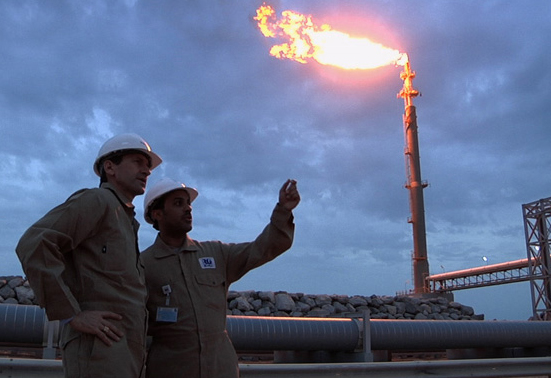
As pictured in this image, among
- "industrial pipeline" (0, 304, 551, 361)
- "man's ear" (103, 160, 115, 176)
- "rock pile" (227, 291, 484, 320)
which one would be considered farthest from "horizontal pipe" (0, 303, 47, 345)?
"rock pile" (227, 291, 484, 320)

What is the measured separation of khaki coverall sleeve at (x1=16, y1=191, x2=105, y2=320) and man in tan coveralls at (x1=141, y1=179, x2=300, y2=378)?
74 centimetres

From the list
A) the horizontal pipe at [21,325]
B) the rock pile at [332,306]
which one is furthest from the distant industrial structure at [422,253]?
the horizontal pipe at [21,325]

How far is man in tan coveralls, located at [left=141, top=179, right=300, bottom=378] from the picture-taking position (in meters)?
3.30

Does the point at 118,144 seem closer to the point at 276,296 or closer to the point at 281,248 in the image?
the point at 281,248

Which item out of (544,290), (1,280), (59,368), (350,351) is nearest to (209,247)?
(59,368)

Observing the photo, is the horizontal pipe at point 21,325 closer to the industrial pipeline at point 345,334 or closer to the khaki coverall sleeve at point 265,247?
the industrial pipeline at point 345,334

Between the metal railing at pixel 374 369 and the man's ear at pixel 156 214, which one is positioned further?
the metal railing at pixel 374 369

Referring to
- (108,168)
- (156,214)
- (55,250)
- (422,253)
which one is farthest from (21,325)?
(422,253)

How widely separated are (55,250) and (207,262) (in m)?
1.12

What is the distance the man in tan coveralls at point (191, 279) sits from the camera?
130 inches

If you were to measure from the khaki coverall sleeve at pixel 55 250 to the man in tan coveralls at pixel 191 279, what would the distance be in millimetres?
745

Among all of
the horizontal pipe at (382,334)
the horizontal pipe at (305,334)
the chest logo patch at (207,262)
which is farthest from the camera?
the horizontal pipe at (305,334)

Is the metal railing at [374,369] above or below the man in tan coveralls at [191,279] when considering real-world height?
below

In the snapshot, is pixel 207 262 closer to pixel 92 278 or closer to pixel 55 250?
pixel 92 278
